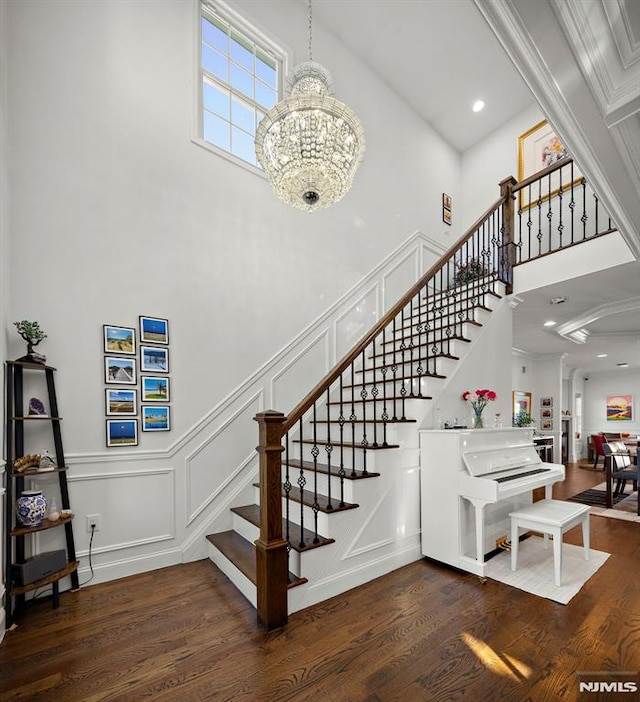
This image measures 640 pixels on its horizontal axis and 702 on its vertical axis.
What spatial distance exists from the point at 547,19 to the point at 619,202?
166 cm

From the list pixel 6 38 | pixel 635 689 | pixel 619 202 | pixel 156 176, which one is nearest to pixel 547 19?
pixel 619 202

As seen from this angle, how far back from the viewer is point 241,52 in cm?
427

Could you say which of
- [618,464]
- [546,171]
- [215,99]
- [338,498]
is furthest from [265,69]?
[618,464]

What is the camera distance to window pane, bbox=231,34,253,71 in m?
4.21

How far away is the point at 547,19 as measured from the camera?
117cm

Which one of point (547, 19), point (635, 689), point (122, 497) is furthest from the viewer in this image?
point (122, 497)

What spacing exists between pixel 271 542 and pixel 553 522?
6.82 ft

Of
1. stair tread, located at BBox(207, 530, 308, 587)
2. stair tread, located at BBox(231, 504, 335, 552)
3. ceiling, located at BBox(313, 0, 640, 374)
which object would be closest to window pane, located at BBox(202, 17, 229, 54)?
ceiling, located at BBox(313, 0, 640, 374)

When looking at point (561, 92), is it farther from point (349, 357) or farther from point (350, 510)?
point (350, 510)

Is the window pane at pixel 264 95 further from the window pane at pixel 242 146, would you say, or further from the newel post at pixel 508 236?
the newel post at pixel 508 236

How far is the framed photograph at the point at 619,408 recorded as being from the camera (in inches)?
430

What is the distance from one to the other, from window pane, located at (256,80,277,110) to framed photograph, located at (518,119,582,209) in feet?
12.8

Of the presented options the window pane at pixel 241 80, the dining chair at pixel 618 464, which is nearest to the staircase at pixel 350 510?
the dining chair at pixel 618 464

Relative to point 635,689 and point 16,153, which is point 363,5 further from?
point 635,689
